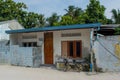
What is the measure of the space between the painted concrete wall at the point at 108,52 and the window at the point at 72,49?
239 centimetres

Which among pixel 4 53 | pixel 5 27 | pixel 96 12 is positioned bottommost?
pixel 4 53

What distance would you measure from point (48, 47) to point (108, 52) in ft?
21.0

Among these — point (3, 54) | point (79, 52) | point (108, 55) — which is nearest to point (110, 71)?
point (108, 55)

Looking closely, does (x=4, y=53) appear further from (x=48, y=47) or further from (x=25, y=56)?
(x=48, y=47)

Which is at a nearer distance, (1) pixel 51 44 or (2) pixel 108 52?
(2) pixel 108 52

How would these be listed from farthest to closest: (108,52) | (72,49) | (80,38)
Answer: (72,49) → (80,38) → (108,52)

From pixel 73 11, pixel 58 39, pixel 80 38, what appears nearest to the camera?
pixel 80 38

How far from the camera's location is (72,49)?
66.1 feet

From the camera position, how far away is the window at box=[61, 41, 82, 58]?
19859 millimetres

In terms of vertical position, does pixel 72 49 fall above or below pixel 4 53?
above

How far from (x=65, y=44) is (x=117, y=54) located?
5.05 metres

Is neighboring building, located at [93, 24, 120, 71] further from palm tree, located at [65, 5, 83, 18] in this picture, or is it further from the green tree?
palm tree, located at [65, 5, 83, 18]

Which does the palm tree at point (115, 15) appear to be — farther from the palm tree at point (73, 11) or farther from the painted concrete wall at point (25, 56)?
the painted concrete wall at point (25, 56)

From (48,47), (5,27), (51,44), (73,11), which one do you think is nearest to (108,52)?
(51,44)
